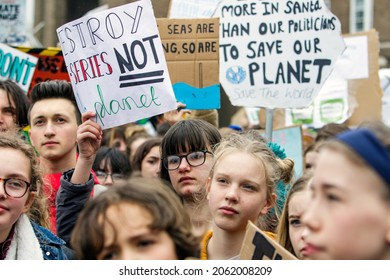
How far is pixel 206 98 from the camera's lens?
4.87 meters

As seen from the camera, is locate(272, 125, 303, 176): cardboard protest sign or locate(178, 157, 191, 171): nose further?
locate(272, 125, 303, 176): cardboard protest sign

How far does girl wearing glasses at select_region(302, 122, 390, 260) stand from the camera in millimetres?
1754

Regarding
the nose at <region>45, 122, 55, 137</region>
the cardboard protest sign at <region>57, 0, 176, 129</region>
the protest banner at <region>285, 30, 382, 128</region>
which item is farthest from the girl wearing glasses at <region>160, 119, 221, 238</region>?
the protest banner at <region>285, 30, 382, 128</region>

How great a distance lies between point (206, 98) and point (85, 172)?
1.47m

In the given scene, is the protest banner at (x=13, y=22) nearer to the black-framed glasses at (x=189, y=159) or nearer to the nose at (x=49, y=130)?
the nose at (x=49, y=130)

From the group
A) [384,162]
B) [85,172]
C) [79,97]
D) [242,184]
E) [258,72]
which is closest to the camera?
[384,162]

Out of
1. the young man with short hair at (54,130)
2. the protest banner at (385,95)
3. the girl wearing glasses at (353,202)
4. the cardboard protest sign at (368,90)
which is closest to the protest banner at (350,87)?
the cardboard protest sign at (368,90)

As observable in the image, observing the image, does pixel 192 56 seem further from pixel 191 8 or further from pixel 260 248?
pixel 260 248

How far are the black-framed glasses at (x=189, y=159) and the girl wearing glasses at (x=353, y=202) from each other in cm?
217

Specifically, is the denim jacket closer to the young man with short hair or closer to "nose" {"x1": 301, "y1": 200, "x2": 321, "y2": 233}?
the young man with short hair

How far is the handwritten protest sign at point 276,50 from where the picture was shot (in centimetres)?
521

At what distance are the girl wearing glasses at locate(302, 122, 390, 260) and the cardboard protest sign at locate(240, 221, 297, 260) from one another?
62 cm

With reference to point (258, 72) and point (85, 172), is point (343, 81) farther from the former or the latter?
point (85, 172)
